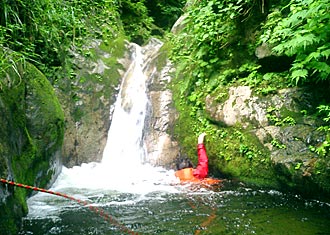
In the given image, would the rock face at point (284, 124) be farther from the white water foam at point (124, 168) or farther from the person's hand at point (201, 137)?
the white water foam at point (124, 168)

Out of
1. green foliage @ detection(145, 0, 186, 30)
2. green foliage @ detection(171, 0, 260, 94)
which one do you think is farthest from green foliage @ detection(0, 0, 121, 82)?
green foliage @ detection(145, 0, 186, 30)

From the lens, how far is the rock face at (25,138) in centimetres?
365

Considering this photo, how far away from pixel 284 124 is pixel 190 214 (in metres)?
2.49

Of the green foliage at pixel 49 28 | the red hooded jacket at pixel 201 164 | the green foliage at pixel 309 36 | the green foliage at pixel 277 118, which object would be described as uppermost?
the green foliage at pixel 49 28

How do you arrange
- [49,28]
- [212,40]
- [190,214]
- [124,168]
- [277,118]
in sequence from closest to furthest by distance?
[190,214] → [277,118] → [49,28] → [212,40] → [124,168]

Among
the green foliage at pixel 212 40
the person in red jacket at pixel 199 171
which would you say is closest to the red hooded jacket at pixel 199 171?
the person in red jacket at pixel 199 171

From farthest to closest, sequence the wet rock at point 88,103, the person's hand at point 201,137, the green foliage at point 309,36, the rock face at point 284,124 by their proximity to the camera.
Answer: the wet rock at point 88,103
the person's hand at point 201,137
the rock face at point 284,124
the green foliage at point 309,36

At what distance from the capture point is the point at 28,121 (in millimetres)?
5246

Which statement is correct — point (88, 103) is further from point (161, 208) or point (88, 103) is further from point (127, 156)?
point (161, 208)

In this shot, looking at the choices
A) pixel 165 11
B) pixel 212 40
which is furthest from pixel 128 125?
pixel 165 11

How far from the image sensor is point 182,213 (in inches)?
177

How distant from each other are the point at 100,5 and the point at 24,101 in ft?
22.1

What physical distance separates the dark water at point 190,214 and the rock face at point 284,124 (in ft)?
→ 1.39

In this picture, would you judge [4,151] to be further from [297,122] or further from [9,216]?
[297,122]
